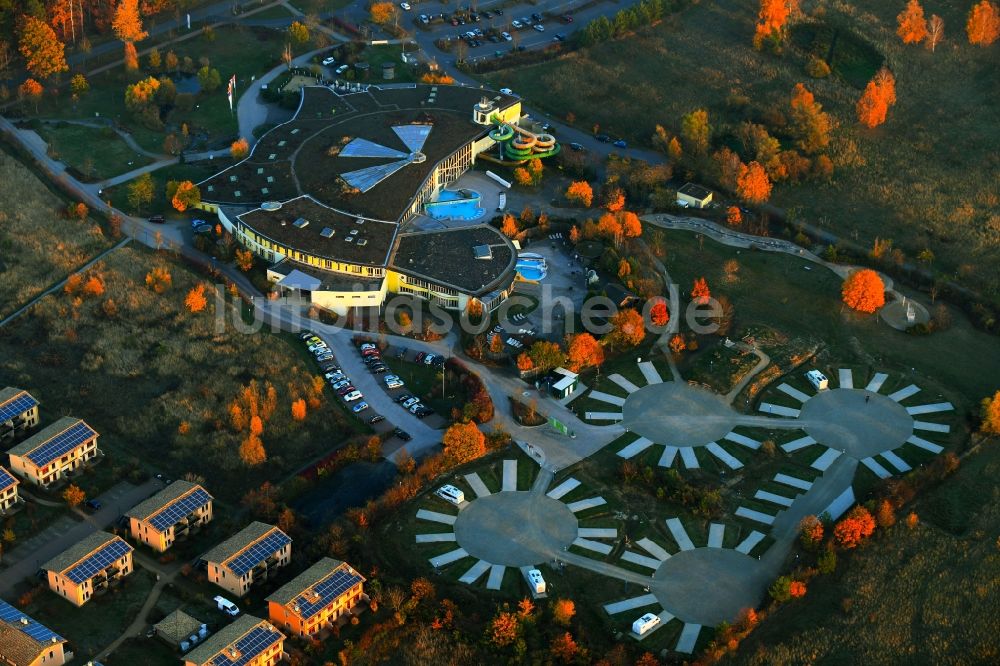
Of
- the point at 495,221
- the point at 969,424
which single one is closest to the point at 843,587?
the point at 969,424

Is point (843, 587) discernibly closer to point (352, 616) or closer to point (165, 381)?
point (352, 616)

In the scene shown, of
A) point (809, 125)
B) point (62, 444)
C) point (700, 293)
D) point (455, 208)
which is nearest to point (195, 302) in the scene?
point (62, 444)

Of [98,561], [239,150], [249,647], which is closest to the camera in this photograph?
[249,647]

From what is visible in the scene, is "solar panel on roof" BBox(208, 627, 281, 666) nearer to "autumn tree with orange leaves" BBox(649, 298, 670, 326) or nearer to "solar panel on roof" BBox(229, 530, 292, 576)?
"solar panel on roof" BBox(229, 530, 292, 576)

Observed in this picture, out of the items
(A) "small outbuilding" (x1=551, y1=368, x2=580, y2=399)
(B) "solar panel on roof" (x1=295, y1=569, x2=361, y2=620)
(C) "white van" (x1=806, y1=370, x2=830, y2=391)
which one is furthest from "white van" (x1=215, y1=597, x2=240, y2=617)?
(C) "white van" (x1=806, y1=370, x2=830, y2=391)

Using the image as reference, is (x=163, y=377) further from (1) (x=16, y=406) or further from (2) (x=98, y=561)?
(2) (x=98, y=561)

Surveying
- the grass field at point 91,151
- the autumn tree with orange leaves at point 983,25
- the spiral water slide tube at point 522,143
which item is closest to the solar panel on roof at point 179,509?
the grass field at point 91,151

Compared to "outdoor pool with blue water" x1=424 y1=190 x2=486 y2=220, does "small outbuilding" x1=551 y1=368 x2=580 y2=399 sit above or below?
below
